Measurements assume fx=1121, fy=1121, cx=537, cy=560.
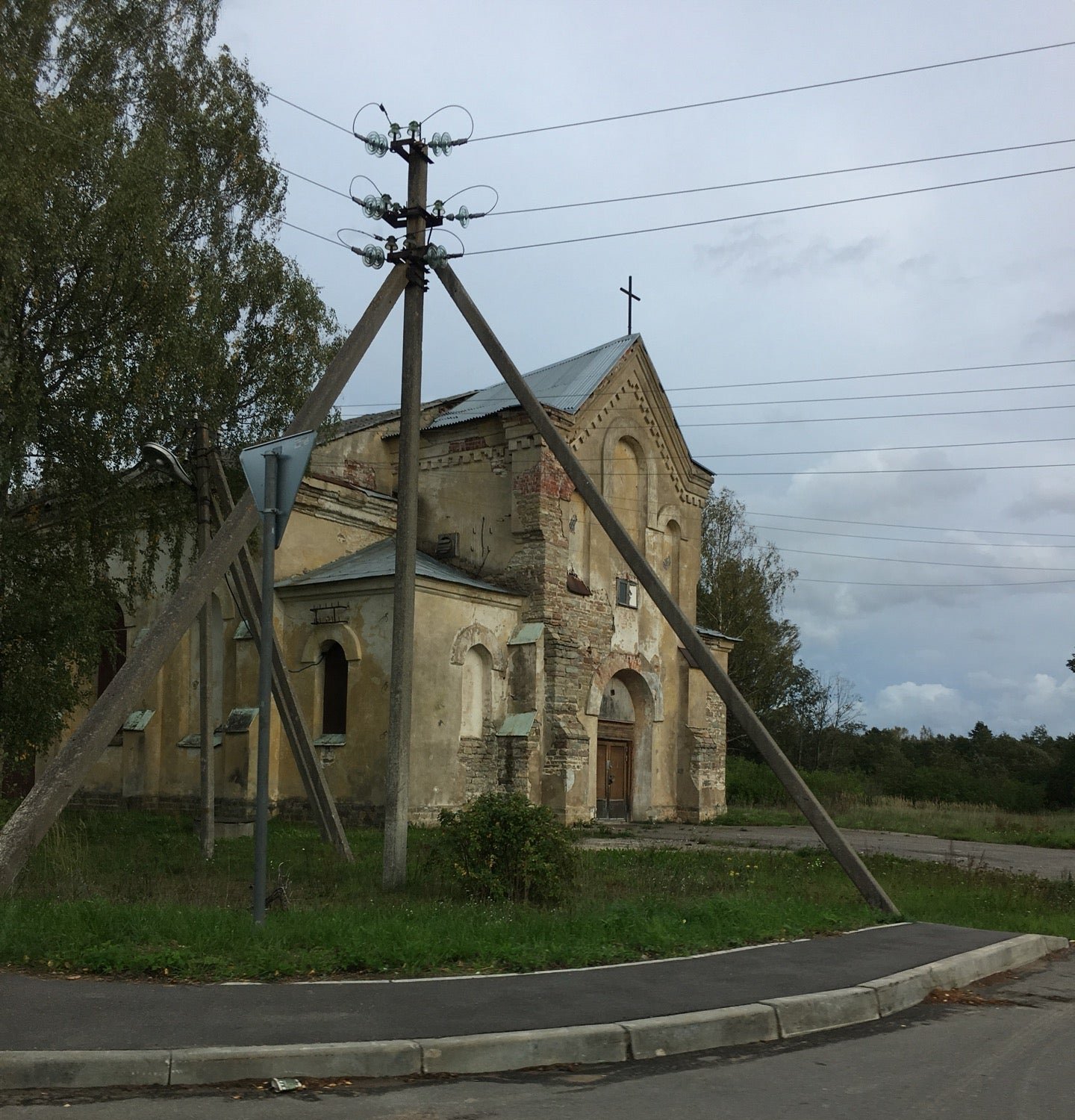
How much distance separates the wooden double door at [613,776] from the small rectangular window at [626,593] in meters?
3.13

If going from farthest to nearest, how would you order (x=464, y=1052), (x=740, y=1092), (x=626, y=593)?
1. (x=626, y=593)
2. (x=464, y=1052)
3. (x=740, y=1092)

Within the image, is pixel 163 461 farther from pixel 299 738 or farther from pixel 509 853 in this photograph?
pixel 509 853

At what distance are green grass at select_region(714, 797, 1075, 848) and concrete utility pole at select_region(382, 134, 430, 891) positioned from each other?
57.5 feet

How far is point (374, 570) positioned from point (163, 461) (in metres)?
8.60

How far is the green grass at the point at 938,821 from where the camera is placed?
25594 millimetres

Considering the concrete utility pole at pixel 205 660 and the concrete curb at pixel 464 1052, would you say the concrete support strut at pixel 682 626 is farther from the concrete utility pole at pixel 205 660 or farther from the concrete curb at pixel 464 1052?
the concrete utility pole at pixel 205 660

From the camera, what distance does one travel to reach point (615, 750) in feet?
90.9

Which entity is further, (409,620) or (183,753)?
(183,753)

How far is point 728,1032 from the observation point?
21.1ft

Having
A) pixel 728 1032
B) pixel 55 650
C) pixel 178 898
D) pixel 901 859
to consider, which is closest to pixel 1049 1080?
pixel 728 1032

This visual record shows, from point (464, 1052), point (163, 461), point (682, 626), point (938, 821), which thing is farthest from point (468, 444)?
point (464, 1052)

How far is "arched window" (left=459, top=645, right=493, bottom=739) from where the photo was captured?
23.8 meters

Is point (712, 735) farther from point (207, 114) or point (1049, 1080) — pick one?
point (1049, 1080)

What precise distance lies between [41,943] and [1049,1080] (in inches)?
247
